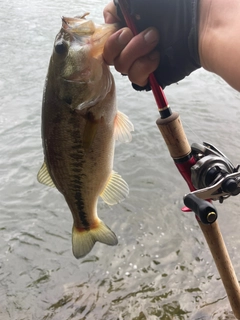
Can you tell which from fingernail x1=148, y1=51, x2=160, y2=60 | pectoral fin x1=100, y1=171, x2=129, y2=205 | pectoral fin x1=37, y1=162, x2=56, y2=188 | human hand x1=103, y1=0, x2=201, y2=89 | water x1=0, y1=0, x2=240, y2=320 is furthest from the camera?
water x1=0, y1=0, x2=240, y2=320

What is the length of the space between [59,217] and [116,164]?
1231mm

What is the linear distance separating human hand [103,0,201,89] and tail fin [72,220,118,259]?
1073 millimetres

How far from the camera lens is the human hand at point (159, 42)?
1.47 metres

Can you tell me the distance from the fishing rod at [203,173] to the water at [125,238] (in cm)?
113

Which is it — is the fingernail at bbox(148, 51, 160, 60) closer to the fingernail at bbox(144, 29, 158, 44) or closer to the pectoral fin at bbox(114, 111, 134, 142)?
the fingernail at bbox(144, 29, 158, 44)

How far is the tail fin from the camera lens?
90.4 inches

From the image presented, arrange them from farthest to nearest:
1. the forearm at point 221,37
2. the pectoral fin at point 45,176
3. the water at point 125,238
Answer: the water at point 125,238 → the pectoral fin at point 45,176 → the forearm at point 221,37

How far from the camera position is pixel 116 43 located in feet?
5.24

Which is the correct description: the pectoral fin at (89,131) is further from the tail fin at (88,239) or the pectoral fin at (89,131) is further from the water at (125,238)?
the water at (125,238)

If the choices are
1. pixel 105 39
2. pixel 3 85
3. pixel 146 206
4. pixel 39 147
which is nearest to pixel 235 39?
pixel 105 39

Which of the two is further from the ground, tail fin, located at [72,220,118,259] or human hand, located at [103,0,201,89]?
human hand, located at [103,0,201,89]

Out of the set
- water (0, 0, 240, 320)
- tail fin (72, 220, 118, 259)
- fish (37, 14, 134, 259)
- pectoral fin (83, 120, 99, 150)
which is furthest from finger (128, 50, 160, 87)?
water (0, 0, 240, 320)

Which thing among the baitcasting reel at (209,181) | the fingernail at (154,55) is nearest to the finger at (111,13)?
the fingernail at (154,55)

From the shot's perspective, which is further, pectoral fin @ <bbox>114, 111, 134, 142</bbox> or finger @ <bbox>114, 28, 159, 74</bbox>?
pectoral fin @ <bbox>114, 111, 134, 142</bbox>
